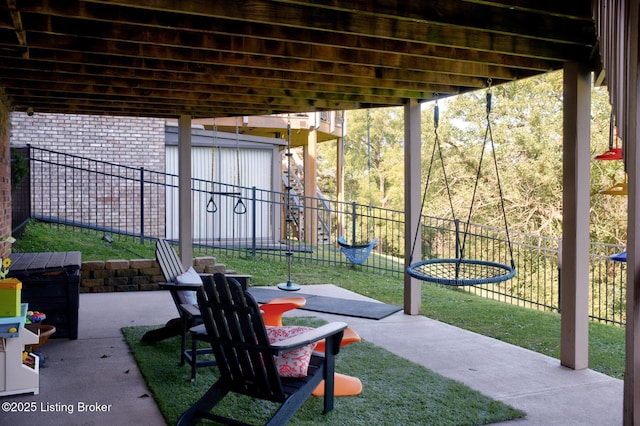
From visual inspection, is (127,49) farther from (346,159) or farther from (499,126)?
(346,159)

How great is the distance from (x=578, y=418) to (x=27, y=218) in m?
9.21

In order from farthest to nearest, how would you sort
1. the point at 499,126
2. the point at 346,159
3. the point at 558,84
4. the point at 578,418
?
the point at 346,159 < the point at 499,126 < the point at 558,84 < the point at 578,418

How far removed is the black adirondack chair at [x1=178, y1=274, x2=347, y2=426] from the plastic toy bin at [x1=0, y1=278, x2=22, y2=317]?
3.91ft

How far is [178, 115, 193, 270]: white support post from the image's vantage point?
7.89 meters

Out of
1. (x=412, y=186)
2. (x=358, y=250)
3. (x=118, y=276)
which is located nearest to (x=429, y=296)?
(x=358, y=250)

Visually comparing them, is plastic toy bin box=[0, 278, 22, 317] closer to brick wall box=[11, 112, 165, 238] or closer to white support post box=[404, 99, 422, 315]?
white support post box=[404, 99, 422, 315]

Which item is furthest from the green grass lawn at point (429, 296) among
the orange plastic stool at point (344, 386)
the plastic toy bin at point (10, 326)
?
the plastic toy bin at point (10, 326)

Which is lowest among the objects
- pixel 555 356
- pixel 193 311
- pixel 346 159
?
pixel 555 356

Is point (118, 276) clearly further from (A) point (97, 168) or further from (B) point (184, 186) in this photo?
(A) point (97, 168)

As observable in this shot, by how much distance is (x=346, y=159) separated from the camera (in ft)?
99.0

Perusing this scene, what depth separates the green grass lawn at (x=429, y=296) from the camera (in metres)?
6.06

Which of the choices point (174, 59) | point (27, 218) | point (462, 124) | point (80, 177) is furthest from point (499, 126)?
point (174, 59)

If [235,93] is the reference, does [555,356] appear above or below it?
below

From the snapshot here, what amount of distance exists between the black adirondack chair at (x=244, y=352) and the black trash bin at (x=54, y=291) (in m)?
2.67
